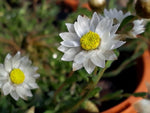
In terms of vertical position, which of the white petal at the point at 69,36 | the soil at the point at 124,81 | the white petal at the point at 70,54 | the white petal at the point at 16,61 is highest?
the white petal at the point at 16,61

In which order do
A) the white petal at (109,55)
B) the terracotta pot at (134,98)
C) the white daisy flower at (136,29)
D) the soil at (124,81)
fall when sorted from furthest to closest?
the soil at (124,81) < the terracotta pot at (134,98) < the white daisy flower at (136,29) < the white petal at (109,55)

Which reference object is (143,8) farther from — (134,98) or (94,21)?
(134,98)

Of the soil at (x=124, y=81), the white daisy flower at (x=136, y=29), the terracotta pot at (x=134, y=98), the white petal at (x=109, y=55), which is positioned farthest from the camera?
the soil at (x=124, y=81)

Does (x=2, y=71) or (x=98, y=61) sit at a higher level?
(x=2, y=71)

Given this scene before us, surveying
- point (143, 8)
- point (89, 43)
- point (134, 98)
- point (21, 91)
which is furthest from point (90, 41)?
point (134, 98)

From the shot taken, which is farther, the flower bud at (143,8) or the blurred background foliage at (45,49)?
the blurred background foliage at (45,49)

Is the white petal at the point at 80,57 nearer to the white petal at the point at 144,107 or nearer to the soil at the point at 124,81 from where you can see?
the white petal at the point at 144,107

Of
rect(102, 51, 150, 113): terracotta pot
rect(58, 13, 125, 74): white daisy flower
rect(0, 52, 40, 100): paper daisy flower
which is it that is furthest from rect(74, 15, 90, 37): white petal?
rect(102, 51, 150, 113): terracotta pot

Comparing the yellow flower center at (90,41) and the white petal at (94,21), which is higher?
the white petal at (94,21)

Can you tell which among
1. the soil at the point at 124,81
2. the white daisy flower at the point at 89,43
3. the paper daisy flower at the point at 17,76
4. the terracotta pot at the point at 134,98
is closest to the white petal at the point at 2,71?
the paper daisy flower at the point at 17,76
